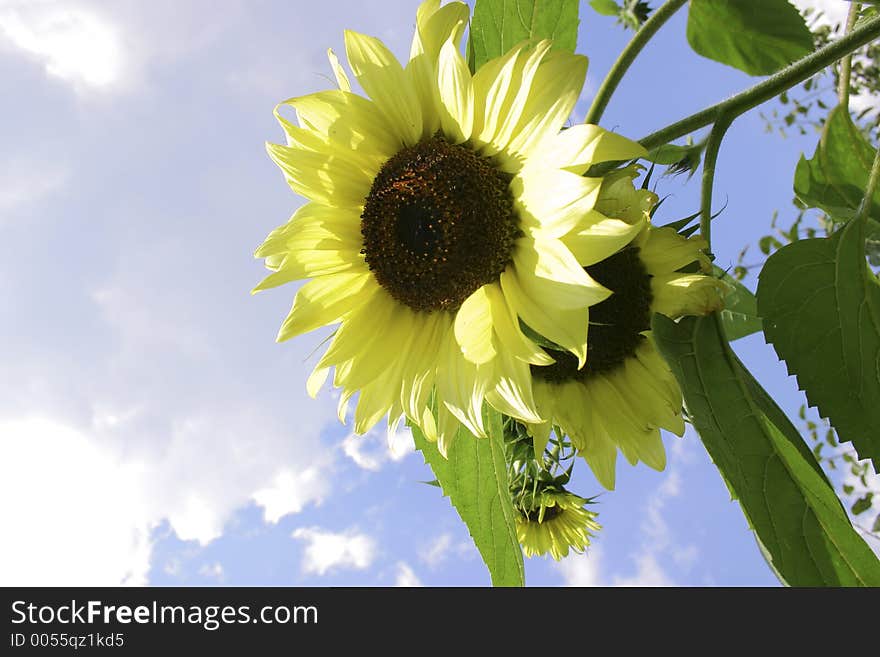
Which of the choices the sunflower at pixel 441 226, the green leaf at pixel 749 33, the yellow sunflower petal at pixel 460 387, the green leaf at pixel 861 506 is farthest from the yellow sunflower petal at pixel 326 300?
the green leaf at pixel 861 506

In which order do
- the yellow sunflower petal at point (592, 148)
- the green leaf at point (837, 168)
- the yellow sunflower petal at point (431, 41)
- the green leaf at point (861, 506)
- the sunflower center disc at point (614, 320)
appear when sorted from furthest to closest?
the green leaf at point (861, 506), the green leaf at point (837, 168), the sunflower center disc at point (614, 320), the yellow sunflower petal at point (431, 41), the yellow sunflower petal at point (592, 148)

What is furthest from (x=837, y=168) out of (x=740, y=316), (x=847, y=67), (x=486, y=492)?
(x=486, y=492)

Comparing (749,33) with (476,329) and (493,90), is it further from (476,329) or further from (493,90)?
(476,329)

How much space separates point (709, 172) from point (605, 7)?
3.36ft

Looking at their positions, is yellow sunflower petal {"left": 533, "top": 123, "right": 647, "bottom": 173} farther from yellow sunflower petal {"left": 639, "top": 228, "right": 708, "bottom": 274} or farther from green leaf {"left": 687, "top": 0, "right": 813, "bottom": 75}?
green leaf {"left": 687, "top": 0, "right": 813, "bottom": 75}

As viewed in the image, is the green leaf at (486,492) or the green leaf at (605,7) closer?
the green leaf at (486,492)

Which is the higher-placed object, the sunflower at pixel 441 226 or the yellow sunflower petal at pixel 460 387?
the sunflower at pixel 441 226

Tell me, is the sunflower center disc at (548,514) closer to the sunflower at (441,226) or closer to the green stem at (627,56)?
the sunflower at (441,226)

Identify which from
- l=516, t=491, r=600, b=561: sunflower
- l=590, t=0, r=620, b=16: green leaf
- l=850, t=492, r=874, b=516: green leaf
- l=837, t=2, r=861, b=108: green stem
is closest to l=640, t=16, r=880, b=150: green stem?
l=837, t=2, r=861, b=108: green stem

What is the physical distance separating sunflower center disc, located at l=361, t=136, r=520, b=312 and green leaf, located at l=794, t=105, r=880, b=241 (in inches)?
25.5

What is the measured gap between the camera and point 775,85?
879 mm

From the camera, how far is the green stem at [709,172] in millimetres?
889

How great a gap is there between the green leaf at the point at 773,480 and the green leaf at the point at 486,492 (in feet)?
0.67

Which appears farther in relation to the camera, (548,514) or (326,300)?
(548,514)
